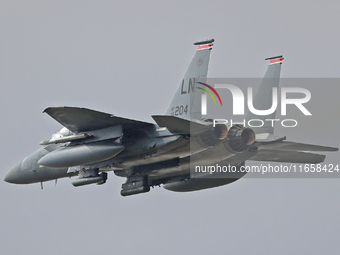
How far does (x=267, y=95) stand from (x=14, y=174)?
11381mm

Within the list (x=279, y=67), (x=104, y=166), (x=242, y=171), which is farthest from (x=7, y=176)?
(x=279, y=67)

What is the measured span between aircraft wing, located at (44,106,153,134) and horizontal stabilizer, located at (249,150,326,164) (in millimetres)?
5758

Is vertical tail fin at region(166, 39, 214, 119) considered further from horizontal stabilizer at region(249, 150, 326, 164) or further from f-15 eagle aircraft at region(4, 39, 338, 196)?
horizontal stabilizer at region(249, 150, 326, 164)

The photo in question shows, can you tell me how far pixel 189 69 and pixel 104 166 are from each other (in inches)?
210

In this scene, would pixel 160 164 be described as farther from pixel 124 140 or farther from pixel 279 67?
pixel 279 67

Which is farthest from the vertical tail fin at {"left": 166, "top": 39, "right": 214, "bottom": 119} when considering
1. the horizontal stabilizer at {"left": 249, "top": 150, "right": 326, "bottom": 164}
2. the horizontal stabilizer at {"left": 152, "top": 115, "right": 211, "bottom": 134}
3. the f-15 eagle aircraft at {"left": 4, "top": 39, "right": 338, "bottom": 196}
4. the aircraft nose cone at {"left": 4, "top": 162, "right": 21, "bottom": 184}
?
the aircraft nose cone at {"left": 4, "top": 162, "right": 21, "bottom": 184}

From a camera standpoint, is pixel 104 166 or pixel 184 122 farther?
pixel 104 166

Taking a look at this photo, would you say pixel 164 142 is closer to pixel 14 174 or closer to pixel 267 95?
pixel 267 95

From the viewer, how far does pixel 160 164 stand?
23.6 meters

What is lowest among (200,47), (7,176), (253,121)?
(7,176)

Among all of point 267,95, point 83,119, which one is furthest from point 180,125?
point 267,95

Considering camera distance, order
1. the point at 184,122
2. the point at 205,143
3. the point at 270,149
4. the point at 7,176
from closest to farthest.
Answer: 1. the point at 184,122
2. the point at 205,143
3. the point at 270,149
4. the point at 7,176

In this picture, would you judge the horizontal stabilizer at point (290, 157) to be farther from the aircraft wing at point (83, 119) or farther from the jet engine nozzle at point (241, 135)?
the aircraft wing at point (83, 119)

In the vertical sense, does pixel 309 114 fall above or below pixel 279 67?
below
